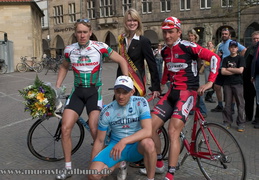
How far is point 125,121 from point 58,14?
48.6m

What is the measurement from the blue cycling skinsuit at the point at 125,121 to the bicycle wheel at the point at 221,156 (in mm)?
822

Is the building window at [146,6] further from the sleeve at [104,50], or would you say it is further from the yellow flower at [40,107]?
the yellow flower at [40,107]

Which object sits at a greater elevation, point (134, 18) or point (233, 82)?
point (134, 18)

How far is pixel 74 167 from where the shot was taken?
470 centimetres

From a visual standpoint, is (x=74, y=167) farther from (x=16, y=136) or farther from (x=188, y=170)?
(x=16, y=136)

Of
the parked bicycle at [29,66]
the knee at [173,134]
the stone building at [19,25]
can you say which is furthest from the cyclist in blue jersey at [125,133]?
the stone building at [19,25]

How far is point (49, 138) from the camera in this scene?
16.5 feet

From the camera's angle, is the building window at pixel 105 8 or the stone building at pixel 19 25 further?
the building window at pixel 105 8

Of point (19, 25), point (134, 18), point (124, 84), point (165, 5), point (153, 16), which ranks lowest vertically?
point (124, 84)

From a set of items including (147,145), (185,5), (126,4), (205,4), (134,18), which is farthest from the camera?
(126,4)

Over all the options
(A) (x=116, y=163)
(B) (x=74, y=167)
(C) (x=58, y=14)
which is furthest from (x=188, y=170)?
(C) (x=58, y=14)

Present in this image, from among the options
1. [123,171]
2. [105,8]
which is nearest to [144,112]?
[123,171]

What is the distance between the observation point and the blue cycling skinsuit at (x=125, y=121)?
12.0 feet

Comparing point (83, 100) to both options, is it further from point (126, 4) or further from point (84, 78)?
point (126, 4)
